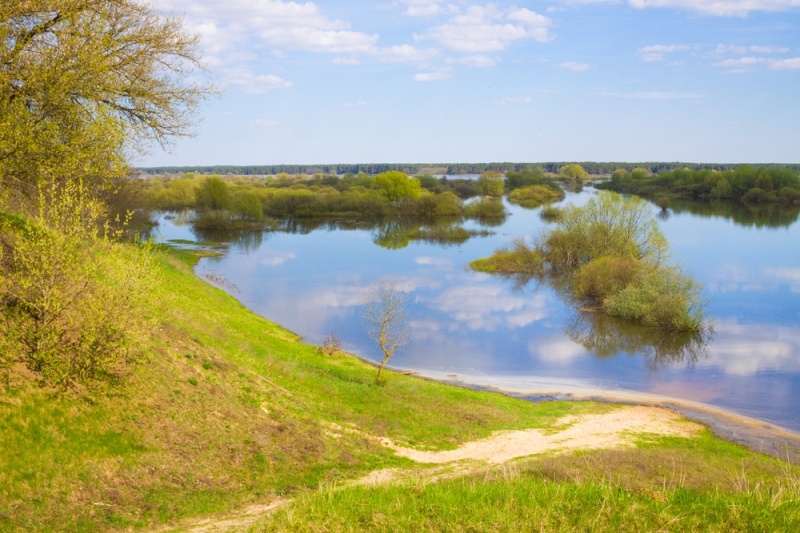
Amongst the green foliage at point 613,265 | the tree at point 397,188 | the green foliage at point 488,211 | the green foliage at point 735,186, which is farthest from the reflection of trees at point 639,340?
the green foliage at point 735,186

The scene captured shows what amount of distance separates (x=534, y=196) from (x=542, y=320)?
83049 mm

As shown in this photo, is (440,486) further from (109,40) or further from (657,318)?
(657,318)

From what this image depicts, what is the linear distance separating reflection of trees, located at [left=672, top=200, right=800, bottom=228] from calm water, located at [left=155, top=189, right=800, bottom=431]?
18.7m

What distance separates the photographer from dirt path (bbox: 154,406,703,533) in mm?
8984

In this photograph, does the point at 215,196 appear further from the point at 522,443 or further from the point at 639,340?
the point at 522,443

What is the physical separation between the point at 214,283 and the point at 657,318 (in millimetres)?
28333

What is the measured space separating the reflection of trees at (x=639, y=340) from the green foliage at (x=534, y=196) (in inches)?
3037

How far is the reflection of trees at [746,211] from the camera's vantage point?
78250 millimetres

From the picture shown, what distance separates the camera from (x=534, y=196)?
11344 centimetres

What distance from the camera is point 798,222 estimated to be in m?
77.3

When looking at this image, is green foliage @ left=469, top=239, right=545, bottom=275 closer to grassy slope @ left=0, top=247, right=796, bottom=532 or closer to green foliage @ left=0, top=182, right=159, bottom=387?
grassy slope @ left=0, top=247, right=796, bottom=532

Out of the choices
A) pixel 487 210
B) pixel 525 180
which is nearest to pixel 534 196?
pixel 525 180

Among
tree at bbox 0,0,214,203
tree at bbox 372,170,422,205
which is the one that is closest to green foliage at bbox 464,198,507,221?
tree at bbox 372,170,422,205

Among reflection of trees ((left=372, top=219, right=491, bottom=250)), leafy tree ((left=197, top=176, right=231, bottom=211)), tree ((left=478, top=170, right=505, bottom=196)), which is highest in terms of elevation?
tree ((left=478, top=170, right=505, bottom=196))
